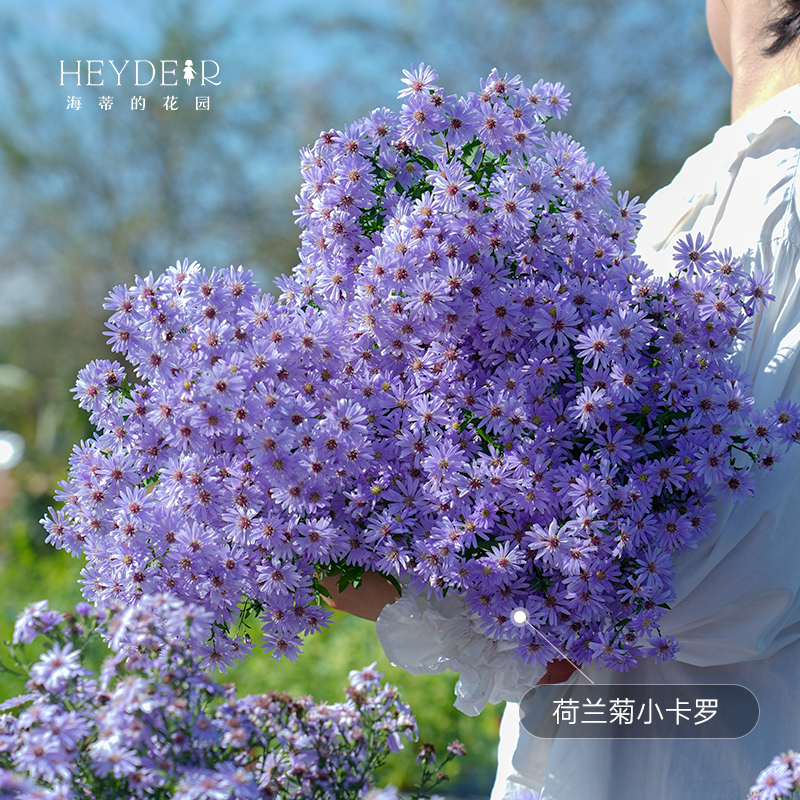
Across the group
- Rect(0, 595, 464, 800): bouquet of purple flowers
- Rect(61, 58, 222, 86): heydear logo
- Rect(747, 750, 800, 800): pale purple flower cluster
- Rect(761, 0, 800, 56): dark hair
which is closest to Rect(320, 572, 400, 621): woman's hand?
Rect(0, 595, 464, 800): bouquet of purple flowers

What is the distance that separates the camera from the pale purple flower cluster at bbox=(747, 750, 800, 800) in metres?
0.64

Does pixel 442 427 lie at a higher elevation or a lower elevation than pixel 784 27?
lower

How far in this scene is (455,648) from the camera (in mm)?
1087

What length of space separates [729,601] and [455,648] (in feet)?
1.16

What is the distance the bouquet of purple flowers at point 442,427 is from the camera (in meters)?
0.87

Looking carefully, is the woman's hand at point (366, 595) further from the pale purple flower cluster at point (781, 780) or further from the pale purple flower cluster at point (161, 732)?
the pale purple flower cluster at point (781, 780)

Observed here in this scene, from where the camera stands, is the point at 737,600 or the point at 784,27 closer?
the point at 737,600

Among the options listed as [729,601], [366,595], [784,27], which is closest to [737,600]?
[729,601]

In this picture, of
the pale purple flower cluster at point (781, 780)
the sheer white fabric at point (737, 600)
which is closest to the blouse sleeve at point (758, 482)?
the sheer white fabric at point (737, 600)

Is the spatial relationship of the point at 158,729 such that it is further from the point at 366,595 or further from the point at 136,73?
the point at 136,73

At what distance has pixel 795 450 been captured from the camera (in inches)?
42.8

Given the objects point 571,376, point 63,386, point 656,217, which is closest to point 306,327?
point 571,376

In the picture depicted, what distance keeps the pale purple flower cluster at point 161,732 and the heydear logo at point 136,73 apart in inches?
337

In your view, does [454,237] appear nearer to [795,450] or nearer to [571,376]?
[571,376]
